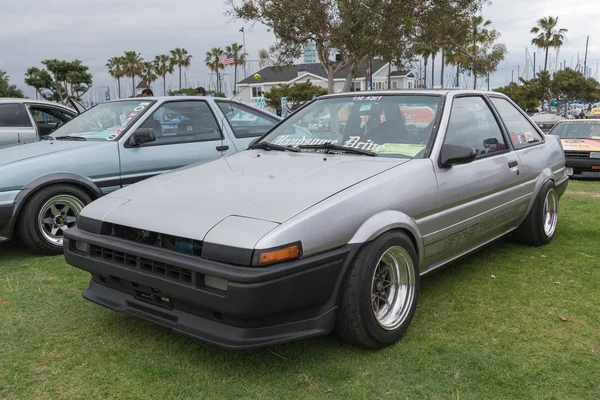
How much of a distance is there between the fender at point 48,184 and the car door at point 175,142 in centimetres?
31

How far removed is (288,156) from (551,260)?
2.63m

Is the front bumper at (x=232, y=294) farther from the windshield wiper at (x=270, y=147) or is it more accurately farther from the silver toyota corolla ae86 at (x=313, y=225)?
the windshield wiper at (x=270, y=147)

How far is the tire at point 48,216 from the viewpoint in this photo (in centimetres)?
456

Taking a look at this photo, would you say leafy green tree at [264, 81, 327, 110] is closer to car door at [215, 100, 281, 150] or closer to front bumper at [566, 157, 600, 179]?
front bumper at [566, 157, 600, 179]

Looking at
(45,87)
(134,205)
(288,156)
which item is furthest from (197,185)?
(45,87)

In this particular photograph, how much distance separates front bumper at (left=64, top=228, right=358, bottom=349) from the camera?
2.31m

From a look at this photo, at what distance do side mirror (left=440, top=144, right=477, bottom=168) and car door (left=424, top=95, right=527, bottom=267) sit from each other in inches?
2.1

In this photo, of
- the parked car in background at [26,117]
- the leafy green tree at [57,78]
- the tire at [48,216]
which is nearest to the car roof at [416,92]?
the tire at [48,216]

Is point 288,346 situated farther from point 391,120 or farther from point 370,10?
point 370,10

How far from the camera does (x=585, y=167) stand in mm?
10570

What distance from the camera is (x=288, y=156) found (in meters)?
3.53

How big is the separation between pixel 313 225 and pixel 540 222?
309 centimetres

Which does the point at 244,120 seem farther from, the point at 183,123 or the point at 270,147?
the point at 270,147

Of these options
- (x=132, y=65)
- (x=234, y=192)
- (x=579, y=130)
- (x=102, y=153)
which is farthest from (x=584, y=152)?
(x=132, y=65)
